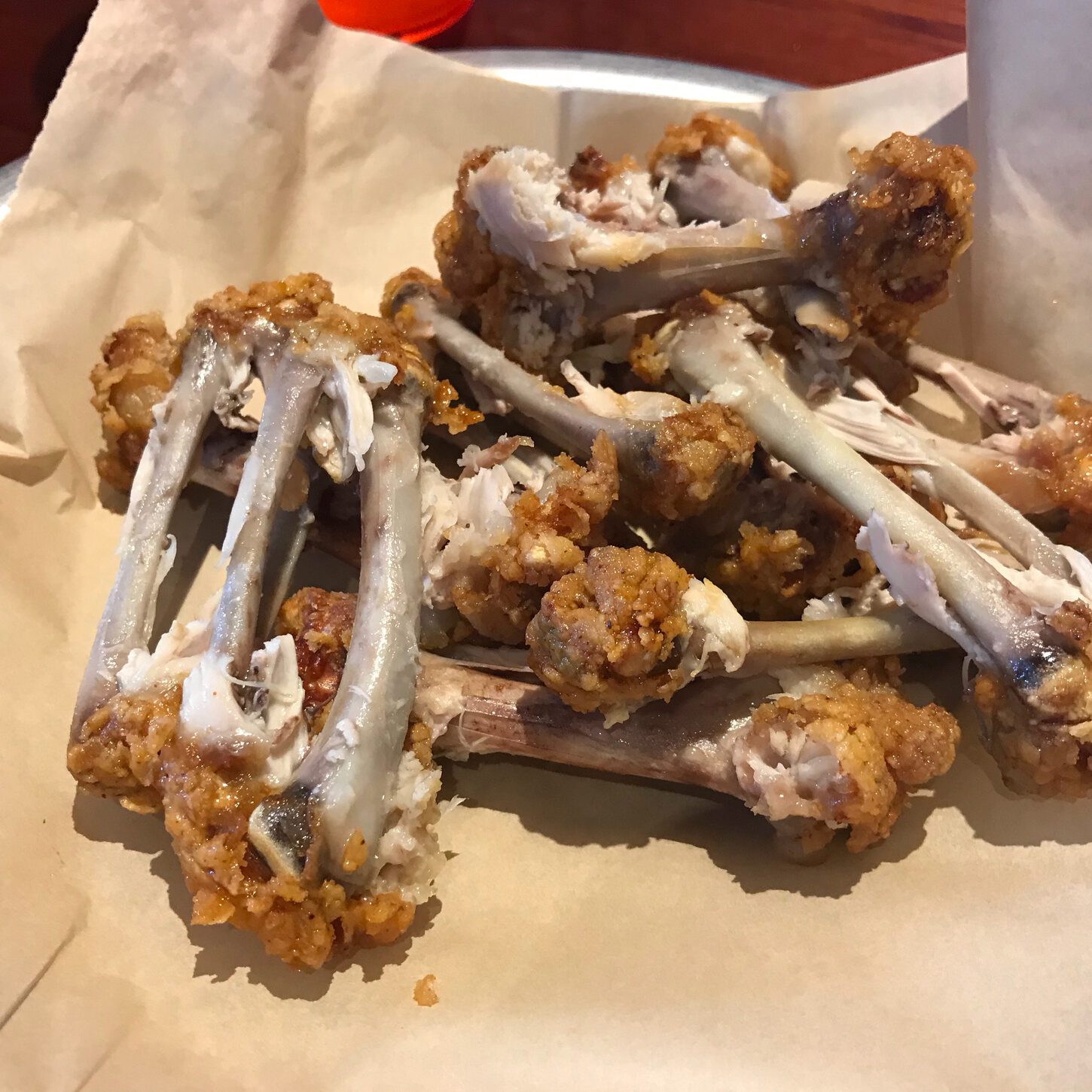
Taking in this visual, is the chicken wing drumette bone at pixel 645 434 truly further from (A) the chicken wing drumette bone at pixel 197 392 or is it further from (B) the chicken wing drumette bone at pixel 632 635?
(A) the chicken wing drumette bone at pixel 197 392

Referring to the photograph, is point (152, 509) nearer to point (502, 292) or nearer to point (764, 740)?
point (502, 292)

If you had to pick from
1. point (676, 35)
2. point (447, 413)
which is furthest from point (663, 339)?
point (676, 35)

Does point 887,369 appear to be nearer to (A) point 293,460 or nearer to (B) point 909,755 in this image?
(B) point 909,755

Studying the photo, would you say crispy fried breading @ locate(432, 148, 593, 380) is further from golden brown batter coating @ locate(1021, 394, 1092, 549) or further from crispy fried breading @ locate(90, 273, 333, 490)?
golden brown batter coating @ locate(1021, 394, 1092, 549)

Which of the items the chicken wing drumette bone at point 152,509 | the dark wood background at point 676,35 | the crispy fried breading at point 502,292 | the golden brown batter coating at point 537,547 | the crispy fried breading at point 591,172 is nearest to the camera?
the golden brown batter coating at point 537,547

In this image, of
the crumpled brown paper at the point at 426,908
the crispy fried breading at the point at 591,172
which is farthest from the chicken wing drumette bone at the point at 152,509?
the crispy fried breading at the point at 591,172

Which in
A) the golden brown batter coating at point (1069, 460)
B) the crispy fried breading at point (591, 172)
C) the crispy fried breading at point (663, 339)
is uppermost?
the crispy fried breading at point (591, 172)
